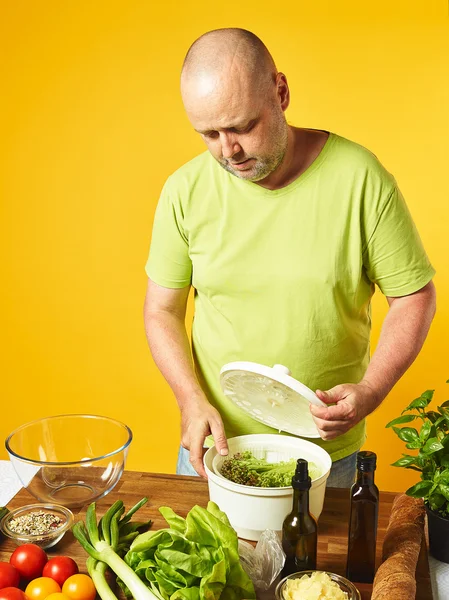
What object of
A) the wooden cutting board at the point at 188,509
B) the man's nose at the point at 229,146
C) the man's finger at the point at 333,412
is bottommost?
the wooden cutting board at the point at 188,509

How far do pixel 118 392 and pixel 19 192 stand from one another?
0.98 metres

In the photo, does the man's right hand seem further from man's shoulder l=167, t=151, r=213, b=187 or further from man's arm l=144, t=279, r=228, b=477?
man's shoulder l=167, t=151, r=213, b=187

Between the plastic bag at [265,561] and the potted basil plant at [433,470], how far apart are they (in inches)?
9.9

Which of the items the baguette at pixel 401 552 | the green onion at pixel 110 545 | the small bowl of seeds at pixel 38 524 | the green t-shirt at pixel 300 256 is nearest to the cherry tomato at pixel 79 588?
the green onion at pixel 110 545

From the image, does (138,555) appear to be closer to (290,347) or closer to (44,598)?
(44,598)

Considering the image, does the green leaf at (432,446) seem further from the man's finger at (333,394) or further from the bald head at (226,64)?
the bald head at (226,64)

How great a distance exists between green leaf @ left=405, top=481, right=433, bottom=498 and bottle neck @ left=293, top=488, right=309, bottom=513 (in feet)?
0.66

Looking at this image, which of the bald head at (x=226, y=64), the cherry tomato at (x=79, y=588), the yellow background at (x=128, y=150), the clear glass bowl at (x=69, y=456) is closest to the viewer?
the cherry tomato at (x=79, y=588)

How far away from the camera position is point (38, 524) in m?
1.46

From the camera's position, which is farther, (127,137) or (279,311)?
(127,137)

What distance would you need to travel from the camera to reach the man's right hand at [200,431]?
61.6 inches

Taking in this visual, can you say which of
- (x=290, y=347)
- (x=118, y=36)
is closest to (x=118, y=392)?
(x=118, y=36)

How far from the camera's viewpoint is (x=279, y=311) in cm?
180

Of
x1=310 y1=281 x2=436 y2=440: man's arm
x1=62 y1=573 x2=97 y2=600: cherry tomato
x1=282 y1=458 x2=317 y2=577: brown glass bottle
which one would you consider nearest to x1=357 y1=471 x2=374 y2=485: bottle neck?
x1=282 y1=458 x2=317 y2=577: brown glass bottle
